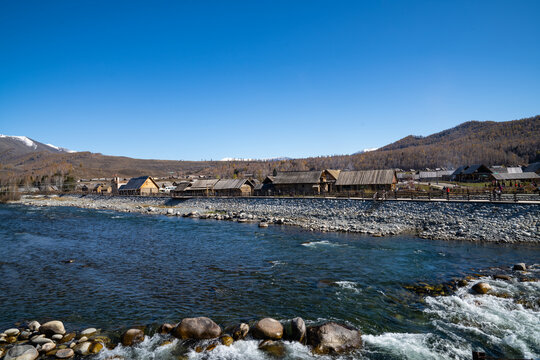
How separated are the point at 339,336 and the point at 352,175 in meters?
40.3

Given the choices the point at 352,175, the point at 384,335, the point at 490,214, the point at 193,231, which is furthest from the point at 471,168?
the point at 384,335

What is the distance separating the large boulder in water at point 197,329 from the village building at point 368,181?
38.4 m

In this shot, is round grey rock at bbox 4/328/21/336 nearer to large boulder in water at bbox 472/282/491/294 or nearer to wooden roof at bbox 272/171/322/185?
large boulder in water at bbox 472/282/491/294

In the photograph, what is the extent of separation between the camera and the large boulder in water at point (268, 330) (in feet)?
33.7

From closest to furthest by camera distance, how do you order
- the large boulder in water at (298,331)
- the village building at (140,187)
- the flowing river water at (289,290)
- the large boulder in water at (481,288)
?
the flowing river water at (289,290) < the large boulder in water at (298,331) < the large boulder in water at (481,288) < the village building at (140,187)

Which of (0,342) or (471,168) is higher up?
(471,168)

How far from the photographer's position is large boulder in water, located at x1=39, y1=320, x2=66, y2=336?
34.8ft

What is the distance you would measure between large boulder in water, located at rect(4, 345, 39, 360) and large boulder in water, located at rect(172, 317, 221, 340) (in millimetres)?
4187

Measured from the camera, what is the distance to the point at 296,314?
11938 mm

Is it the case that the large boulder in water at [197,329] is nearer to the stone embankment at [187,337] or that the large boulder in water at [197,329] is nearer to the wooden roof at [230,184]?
the stone embankment at [187,337]

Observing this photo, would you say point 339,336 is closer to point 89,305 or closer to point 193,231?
point 89,305

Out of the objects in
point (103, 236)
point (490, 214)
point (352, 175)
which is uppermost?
point (352, 175)

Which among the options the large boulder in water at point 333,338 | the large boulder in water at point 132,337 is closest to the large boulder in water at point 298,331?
the large boulder in water at point 333,338

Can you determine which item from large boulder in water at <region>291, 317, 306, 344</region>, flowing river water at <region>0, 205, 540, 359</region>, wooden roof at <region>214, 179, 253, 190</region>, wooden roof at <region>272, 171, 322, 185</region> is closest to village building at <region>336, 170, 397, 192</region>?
wooden roof at <region>272, 171, 322, 185</region>
